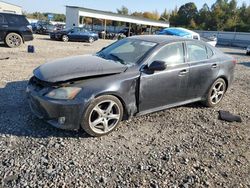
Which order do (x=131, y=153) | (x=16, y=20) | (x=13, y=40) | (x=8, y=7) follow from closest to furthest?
(x=131, y=153) → (x=16, y=20) → (x=13, y=40) → (x=8, y=7)

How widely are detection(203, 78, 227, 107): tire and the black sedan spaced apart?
3cm

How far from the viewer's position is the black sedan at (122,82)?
11.9ft

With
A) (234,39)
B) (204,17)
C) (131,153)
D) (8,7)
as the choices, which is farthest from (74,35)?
(204,17)

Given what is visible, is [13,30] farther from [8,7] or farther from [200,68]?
[8,7]

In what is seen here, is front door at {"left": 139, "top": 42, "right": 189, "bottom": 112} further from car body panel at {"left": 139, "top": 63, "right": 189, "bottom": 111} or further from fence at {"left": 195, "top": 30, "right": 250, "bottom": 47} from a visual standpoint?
fence at {"left": 195, "top": 30, "right": 250, "bottom": 47}

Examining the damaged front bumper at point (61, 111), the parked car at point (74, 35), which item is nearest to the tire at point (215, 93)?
the damaged front bumper at point (61, 111)

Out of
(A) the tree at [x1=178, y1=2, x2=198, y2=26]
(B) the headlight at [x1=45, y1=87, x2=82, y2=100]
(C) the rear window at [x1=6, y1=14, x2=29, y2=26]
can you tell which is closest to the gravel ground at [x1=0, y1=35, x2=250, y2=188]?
(B) the headlight at [x1=45, y1=87, x2=82, y2=100]

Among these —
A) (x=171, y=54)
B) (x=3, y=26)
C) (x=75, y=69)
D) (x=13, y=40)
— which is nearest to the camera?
(x=75, y=69)

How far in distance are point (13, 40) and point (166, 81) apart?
10988mm

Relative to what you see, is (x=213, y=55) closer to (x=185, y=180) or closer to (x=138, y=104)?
(x=138, y=104)

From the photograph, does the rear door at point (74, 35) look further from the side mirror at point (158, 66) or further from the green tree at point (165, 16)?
the green tree at point (165, 16)

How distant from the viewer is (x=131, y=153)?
3537mm

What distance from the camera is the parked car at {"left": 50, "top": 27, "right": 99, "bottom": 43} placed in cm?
2167

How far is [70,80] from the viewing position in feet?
12.0
